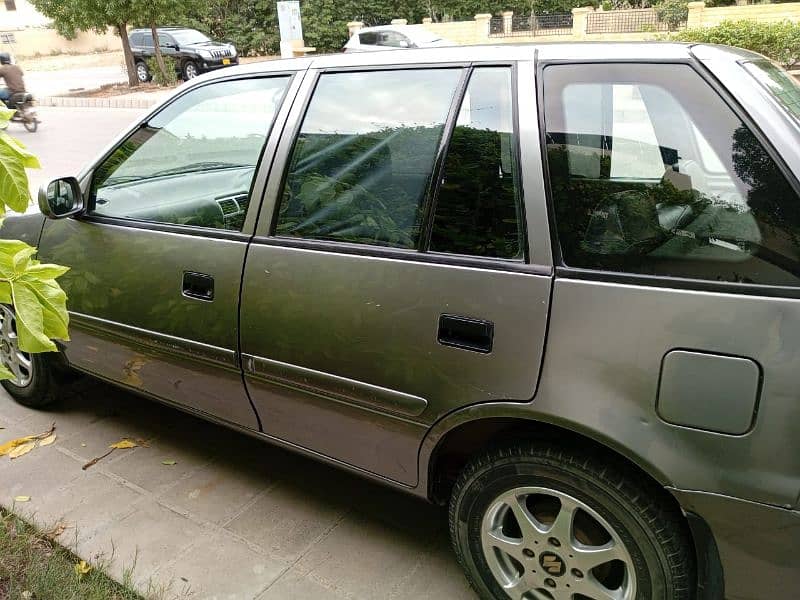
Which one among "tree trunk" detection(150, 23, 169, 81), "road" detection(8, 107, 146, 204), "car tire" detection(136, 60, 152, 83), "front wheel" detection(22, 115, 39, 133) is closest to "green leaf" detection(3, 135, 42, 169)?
"road" detection(8, 107, 146, 204)

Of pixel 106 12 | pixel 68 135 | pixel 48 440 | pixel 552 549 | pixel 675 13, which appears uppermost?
pixel 106 12

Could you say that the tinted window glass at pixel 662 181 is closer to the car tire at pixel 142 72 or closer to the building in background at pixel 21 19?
the car tire at pixel 142 72

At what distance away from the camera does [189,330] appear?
260cm

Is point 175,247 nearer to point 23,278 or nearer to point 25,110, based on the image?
point 23,278

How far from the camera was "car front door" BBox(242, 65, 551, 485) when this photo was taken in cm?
187

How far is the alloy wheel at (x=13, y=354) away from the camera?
337 centimetres

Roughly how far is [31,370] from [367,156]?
232cm

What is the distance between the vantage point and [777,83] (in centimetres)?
181

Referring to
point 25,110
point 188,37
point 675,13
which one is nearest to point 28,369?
point 25,110

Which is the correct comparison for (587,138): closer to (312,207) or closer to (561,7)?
(312,207)

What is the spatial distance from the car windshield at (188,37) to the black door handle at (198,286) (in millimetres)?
23610

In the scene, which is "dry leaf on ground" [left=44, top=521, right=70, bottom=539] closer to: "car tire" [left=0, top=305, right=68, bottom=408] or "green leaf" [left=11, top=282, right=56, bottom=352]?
"car tire" [left=0, top=305, right=68, bottom=408]

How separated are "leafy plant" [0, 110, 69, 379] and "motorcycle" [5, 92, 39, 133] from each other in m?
15.1

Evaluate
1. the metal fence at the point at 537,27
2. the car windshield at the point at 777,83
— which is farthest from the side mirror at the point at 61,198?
the metal fence at the point at 537,27
